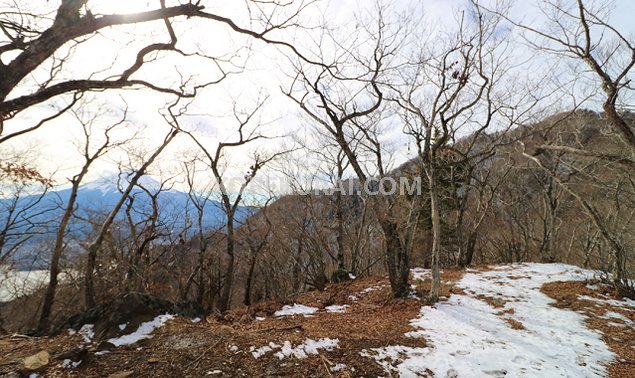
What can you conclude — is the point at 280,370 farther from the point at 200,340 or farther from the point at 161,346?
the point at 161,346

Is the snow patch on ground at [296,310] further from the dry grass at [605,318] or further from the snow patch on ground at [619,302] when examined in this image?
the snow patch on ground at [619,302]

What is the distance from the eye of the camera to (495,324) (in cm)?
516

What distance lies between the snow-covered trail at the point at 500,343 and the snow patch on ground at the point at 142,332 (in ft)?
11.2

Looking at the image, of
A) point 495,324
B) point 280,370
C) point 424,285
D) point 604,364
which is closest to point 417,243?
point 424,285

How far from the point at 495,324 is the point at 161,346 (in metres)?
5.97

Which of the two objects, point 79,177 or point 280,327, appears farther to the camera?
point 79,177

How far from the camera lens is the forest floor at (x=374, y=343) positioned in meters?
3.31

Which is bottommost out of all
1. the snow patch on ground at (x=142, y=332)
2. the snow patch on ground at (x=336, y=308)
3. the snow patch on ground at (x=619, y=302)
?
the snow patch on ground at (x=619, y=302)

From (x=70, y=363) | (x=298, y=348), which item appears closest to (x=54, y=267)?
(x=70, y=363)

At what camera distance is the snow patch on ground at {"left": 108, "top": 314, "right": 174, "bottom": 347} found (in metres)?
3.79

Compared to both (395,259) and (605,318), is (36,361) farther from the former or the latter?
(605,318)

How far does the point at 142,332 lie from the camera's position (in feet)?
13.3

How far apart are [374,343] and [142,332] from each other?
3.64 metres

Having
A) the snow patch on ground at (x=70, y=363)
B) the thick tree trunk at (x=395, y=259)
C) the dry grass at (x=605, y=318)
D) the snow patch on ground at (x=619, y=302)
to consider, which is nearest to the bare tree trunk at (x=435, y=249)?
the thick tree trunk at (x=395, y=259)
